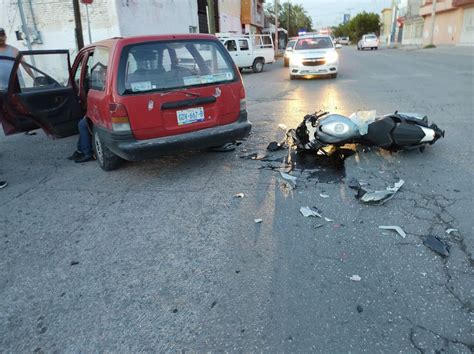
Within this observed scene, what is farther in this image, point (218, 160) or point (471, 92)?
point (471, 92)

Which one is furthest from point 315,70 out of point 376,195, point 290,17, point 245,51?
point 290,17

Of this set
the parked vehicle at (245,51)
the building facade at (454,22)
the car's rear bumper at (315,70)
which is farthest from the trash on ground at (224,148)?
the building facade at (454,22)

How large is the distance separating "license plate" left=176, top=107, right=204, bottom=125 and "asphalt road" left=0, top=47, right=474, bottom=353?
0.72 m

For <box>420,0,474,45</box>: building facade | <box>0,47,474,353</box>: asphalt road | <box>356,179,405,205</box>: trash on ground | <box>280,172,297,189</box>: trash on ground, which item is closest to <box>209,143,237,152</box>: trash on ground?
<box>0,47,474,353</box>: asphalt road

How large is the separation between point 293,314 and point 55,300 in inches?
65.6

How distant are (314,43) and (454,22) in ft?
113

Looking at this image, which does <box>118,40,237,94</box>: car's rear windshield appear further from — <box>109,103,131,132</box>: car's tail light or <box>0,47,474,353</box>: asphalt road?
<box>0,47,474,353</box>: asphalt road

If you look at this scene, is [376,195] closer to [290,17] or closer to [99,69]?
[99,69]

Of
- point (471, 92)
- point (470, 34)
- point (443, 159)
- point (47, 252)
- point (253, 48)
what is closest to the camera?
point (47, 252)

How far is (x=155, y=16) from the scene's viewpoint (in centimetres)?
1809

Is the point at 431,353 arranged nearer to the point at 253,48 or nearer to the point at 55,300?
the point at 55,300

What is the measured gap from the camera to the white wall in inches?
640

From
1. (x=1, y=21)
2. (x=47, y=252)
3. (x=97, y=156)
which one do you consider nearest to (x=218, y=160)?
(x=97, y=156)

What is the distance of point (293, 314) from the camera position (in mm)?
2436
